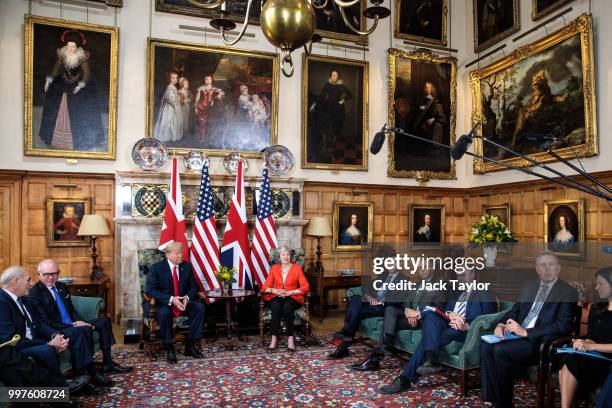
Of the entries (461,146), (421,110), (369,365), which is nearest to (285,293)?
(369,365)

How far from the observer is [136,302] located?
25.0 ft

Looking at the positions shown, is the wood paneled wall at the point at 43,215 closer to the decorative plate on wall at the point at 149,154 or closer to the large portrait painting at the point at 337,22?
the decorative plate on wall at the point at 149,154

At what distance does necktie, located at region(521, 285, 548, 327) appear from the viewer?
4.52 meters

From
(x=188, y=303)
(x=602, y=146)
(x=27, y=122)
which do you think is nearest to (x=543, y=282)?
(x=602, y=146)

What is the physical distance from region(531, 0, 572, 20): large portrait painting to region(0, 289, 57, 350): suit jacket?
357 inches

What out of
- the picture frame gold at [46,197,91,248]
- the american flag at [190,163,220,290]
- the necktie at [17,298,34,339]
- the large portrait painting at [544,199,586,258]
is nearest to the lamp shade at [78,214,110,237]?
the picture frame gold at [46,197,91,248]

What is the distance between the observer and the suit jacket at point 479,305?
Result: 4.97m

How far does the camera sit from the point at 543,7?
822 centimetres

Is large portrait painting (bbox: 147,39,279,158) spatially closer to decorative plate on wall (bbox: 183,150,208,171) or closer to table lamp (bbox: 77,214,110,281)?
decorative plate on wall (bbox: 183,150,208,171)

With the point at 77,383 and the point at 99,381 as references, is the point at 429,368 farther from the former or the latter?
the point at 77,383

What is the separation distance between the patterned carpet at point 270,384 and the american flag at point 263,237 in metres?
1.79

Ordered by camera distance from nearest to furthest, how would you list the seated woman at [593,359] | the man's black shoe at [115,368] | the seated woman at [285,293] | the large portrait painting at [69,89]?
the seated woman at [593,359] < the man's black shoe at [115,368] < the seated woman at [285,293] < the large portrait painting at [69,89]

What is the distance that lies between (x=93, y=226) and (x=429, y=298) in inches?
213

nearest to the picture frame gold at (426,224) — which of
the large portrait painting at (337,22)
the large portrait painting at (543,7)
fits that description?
the large portrait painting at (337,22)
